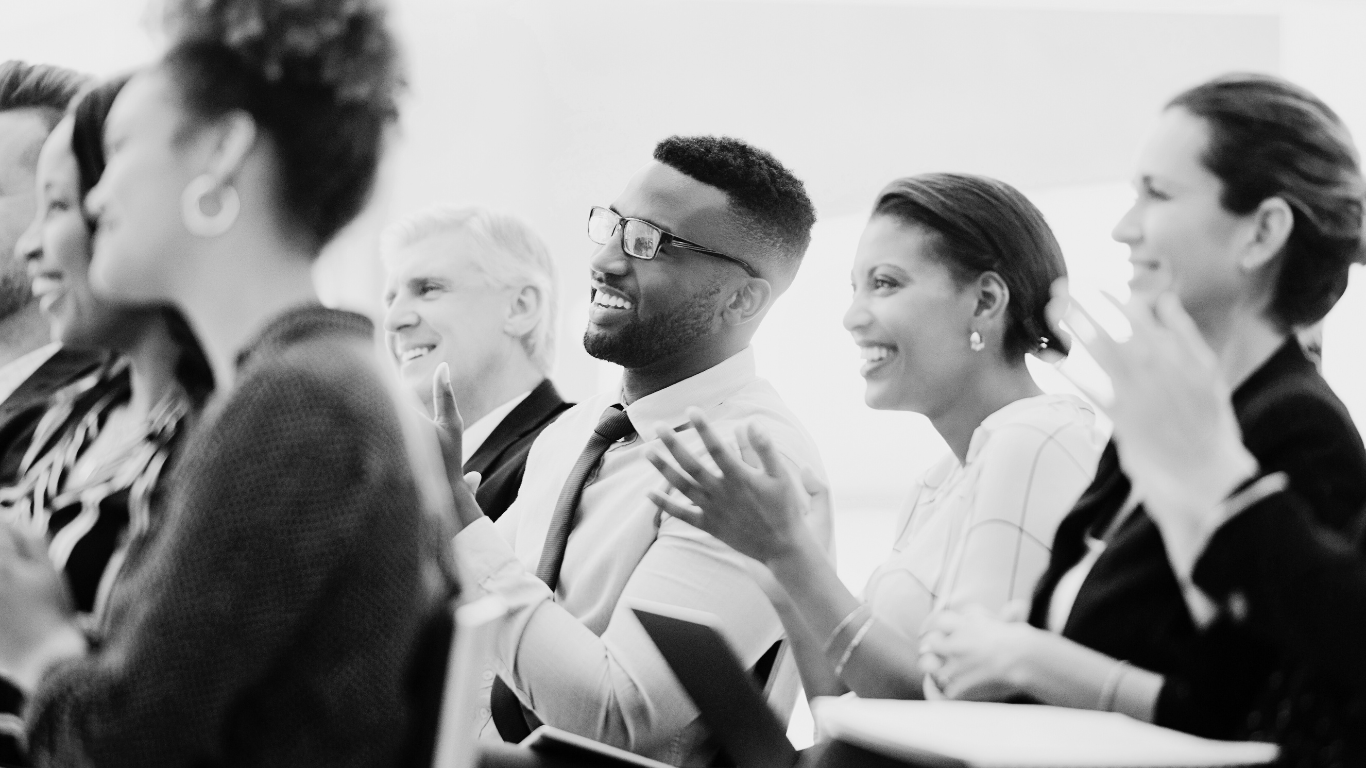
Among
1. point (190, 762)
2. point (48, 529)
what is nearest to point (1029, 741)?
point (190, 762)

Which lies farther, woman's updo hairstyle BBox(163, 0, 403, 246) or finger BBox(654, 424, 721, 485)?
finger BBox(654, 424, 721, 485)

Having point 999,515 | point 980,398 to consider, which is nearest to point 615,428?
point 980,398

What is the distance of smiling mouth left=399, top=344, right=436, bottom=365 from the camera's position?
3250 millimetres

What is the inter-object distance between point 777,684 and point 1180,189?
3.63ft

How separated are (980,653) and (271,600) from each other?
2.87ft

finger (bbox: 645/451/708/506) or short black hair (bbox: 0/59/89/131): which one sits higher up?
short black hair (bbox: 0/59/89/131)

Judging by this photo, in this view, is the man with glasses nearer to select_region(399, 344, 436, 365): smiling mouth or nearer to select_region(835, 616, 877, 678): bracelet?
select_region(835, 616, 877, 678): bracelet

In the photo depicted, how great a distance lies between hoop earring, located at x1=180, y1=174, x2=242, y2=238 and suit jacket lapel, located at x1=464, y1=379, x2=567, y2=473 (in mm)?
1825

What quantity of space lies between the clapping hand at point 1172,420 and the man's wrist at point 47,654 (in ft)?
3.15

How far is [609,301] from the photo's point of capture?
258 cm

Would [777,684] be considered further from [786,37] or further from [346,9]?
[786,37]

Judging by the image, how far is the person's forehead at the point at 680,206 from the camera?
2.56 meters

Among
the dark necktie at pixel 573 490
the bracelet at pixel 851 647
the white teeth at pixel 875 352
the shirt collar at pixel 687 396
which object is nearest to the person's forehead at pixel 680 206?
the shirt collar at pixel 687 396

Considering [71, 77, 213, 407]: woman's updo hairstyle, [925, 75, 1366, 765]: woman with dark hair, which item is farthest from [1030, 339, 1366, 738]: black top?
[71, 77, 213, 407]: woman's updo hairstyle
